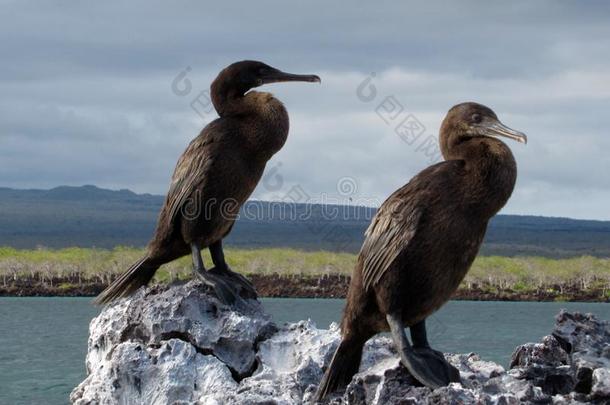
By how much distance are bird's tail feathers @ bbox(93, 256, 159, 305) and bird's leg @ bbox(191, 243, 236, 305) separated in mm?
694

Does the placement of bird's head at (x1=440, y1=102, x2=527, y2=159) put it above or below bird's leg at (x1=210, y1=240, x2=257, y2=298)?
above

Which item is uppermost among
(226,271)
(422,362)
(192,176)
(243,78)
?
(243,78)

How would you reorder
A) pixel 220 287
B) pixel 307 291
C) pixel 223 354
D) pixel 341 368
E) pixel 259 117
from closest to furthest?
pixel 341 368, pixel 223 354, pixel 220 287, pixel 259 117, pixel 307 291

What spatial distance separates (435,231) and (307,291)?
143 feet

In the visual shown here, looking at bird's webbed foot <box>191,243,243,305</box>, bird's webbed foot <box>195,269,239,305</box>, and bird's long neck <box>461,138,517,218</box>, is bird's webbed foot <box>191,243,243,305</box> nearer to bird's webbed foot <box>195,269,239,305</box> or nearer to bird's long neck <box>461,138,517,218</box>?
bird's webbed foot <box>195,269,239,305</box>

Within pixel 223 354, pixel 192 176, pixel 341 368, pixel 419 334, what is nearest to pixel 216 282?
pixel 223 354

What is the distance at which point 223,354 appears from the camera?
888 cm

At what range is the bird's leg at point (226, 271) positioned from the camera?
367 inches

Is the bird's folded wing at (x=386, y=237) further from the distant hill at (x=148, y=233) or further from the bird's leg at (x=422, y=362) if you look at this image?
the distant hill at (x=148, y=233)

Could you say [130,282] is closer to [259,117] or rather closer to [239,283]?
[239,283]

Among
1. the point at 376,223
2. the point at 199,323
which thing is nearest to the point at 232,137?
the point at 199,323

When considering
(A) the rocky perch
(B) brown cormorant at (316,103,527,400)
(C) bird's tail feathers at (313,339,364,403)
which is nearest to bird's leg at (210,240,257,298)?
(A) the rocky perch

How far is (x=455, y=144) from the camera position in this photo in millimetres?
7137

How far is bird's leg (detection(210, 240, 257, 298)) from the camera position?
367 inches
